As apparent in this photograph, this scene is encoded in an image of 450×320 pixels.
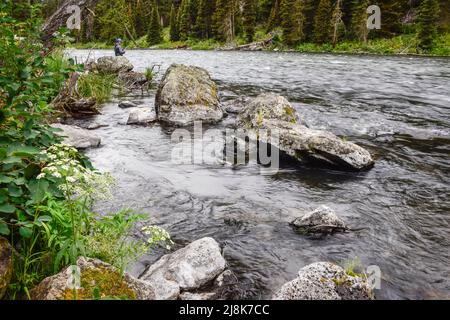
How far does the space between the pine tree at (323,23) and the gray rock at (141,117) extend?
40.3 meters

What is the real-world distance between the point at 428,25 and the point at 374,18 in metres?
8.56

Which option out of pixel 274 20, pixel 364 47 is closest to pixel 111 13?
pixel 364 47

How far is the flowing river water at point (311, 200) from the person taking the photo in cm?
473

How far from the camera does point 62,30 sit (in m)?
3.68

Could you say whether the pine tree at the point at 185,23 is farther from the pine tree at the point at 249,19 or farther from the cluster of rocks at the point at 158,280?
the cluster of rocks at the point at 158,280

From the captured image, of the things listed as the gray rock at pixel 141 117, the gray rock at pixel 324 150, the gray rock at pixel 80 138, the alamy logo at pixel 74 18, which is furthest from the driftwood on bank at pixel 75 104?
the alamy logo at pixel 74 18

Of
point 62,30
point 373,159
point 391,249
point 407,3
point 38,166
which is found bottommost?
point 391,249

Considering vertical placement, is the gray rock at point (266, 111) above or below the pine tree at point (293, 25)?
below

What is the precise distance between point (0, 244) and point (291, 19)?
52.7m

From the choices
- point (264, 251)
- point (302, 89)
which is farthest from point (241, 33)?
point (264, 251)

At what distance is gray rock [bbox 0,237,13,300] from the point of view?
2992mm

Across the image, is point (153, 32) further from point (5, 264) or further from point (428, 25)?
point (5, 264)

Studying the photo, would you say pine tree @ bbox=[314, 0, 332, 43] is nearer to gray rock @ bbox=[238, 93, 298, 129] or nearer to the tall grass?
the tall grass

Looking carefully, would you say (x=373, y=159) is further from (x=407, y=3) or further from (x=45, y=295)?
(x=407, y=3)
